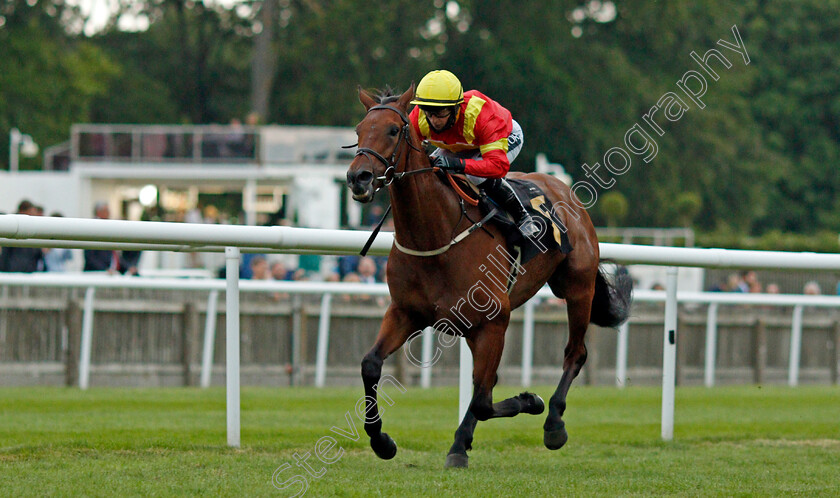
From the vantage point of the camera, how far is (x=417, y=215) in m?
4.98

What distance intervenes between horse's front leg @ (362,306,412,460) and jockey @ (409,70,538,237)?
2.32 ft

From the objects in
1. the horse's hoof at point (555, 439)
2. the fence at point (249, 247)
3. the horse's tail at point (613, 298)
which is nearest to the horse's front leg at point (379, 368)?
the fence at point (249, 247)

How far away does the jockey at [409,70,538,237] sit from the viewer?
16.6ft

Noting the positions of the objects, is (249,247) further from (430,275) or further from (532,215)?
(532,215)

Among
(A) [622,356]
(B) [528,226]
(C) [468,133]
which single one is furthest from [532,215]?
(A) [622,356]

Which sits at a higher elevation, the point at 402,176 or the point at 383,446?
the point at 402,176

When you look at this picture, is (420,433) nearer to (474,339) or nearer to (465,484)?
(474,339)

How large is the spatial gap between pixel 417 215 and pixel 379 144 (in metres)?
0.41

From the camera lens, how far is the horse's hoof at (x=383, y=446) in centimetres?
500

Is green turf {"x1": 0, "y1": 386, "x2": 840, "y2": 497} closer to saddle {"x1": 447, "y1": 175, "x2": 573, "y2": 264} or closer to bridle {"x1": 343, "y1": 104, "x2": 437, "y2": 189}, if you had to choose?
saddle {"x1": 447, "y1": 175, "x2": 573, "y2": 264}

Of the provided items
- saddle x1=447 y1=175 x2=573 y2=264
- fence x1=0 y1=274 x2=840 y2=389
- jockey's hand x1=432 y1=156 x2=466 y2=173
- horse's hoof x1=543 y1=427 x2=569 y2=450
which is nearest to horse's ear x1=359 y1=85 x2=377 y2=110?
jockey's hand x1=432 y1=156 x2=466 y2=173

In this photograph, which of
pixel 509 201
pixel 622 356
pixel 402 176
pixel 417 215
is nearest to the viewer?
pixel 402 176

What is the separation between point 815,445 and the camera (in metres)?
6.41

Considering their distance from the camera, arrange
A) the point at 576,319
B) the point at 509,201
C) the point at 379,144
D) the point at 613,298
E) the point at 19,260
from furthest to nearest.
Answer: the point at 19,260, the point at 613,298, the point at 576,319, the point at 509,201, the point at 379,144
